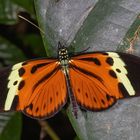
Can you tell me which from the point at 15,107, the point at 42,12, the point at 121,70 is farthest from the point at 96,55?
the point at 15,107

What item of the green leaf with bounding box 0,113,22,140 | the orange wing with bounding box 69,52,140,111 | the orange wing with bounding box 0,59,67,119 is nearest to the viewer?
the orange wing with bounding box 69,52,140,111

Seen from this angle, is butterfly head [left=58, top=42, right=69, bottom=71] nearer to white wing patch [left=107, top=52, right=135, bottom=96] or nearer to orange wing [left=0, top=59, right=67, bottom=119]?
orange wing [left=0, top=59, right=67, bottom=119]

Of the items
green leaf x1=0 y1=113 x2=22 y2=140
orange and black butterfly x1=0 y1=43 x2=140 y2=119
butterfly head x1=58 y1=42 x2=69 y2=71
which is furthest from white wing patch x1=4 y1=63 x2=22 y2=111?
green leaf x1=0 y1=113 x2=22 y2=140

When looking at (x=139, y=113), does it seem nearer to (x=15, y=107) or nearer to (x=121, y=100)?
(x=121, y=100)

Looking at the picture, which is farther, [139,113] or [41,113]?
[41,113]

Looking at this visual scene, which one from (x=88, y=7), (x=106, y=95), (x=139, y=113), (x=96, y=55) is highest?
(x=88, y=7)

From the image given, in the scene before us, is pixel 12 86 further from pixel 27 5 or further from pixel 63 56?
pixel 27 5
